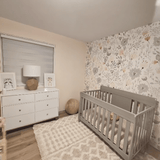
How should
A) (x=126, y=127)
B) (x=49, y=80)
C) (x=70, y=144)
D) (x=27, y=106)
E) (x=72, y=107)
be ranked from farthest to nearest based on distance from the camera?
(x=72, y=107), (x=49, y=80), (x=27, y=106), (x=70, y=144), (x=126, y=127)

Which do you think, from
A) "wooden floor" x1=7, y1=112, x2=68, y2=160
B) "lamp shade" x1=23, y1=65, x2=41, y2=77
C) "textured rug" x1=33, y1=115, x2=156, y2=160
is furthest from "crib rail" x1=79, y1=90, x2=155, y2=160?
"lamp shade" x1=23, y1=65, x2=41, y2=77

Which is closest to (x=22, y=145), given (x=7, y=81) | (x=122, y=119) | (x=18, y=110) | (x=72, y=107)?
(x=18, y=110)

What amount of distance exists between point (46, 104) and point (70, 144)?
1.01m

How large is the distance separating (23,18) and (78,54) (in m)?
1.69

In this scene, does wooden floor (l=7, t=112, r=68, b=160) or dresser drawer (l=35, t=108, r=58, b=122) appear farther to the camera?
dresser drawer (l=35, t=108, r=58, b=122)

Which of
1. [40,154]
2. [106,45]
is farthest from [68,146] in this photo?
[106,45]

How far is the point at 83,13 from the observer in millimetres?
1568

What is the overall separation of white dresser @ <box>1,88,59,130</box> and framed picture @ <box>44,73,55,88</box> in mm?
357

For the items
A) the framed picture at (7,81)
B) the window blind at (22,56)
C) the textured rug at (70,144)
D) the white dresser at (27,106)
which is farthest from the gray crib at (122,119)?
the framed picture at (7,81)

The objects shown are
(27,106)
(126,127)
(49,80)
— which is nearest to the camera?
(126,127)

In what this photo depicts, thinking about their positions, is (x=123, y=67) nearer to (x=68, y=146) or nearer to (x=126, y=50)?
(x=126, y=50)

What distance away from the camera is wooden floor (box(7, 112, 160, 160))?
4.68 feet

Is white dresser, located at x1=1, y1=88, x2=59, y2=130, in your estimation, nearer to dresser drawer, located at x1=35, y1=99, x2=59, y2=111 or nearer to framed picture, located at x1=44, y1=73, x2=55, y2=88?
dresser drawer, located at x1=35, y1=99, x2=59, y2=111

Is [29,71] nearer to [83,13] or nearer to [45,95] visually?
[45,95]
